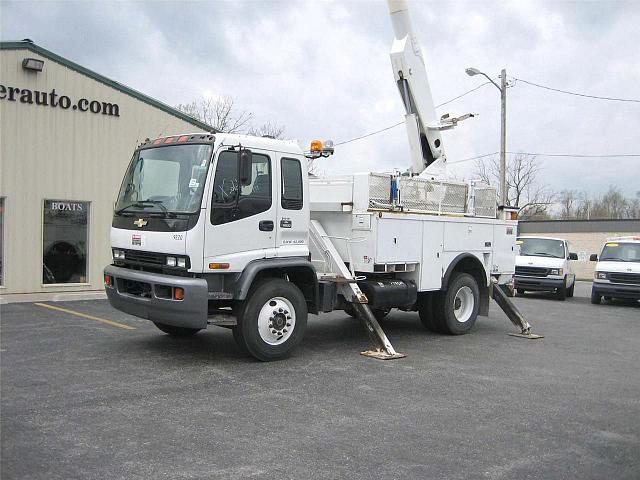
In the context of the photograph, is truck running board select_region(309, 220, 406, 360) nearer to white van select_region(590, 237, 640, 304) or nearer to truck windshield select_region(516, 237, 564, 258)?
white van select_region(590, 237, 640, 304)

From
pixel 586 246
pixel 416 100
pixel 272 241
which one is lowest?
pixel 586 246

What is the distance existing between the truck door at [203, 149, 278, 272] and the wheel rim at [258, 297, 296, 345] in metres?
0.64

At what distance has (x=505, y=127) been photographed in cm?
2677

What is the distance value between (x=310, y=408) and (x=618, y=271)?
1416 centimetres

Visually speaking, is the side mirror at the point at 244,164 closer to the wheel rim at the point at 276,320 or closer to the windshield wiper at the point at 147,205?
the windshield wiper at the point at 147,205

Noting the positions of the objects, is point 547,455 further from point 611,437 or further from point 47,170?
point 47,170

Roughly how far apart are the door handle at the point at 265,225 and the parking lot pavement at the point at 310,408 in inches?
69.1

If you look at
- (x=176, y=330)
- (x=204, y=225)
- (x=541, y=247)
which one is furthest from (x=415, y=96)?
(x=541, y=247)

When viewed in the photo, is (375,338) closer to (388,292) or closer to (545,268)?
(388,292)

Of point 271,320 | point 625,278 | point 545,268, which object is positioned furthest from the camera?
point 545,268

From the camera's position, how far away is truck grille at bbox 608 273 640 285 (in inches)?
682

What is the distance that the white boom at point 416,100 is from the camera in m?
11.1

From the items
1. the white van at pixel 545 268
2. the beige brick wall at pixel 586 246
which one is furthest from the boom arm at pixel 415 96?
the beige brick wall at pixel 586 246

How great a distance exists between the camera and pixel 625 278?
687 inches
